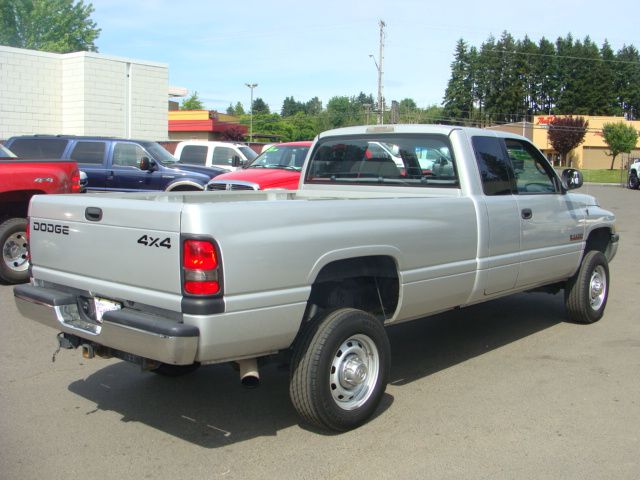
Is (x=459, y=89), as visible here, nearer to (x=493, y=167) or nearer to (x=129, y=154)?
(x=129, y=154)

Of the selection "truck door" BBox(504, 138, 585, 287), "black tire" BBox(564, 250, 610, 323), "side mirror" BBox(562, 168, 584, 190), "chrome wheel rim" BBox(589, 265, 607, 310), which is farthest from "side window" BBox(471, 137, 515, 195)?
"chrome wheel rim" BBox(589, 265, 607, 310)

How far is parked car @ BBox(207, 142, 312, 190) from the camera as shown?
11114 mm

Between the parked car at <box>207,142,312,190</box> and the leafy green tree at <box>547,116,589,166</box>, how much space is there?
60.5m

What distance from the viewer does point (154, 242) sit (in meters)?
3.59

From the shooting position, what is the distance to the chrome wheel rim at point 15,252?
8.36 m

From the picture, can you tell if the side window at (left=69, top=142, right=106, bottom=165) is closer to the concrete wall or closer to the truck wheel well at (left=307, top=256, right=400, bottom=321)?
the truck wheel well at (left=307, top=256, right=400, bottom=321)

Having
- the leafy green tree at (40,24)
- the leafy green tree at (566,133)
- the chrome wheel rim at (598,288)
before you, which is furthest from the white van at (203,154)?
the leafy green tree at (566,133)

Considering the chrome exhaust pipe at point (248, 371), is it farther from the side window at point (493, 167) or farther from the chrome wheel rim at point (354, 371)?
the side window at point (493, 167)

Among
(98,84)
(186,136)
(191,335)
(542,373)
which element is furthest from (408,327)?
(186,136)

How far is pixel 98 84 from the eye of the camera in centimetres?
2472

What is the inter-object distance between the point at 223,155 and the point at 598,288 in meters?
12.7

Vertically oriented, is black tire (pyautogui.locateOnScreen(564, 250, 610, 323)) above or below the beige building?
below

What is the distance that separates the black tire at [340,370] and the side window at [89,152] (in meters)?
10.4

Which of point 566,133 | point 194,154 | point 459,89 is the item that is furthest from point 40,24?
point 459,89
